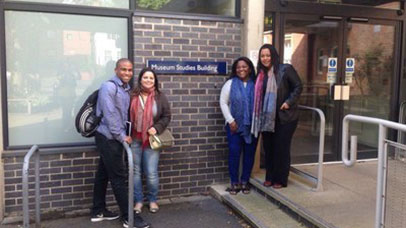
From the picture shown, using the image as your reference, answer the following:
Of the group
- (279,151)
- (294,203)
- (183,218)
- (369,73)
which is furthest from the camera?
(369,73)

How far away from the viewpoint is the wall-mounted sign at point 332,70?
5.58 metres

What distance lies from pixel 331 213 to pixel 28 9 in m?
3.64

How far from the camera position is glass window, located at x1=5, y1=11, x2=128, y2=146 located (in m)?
4.25

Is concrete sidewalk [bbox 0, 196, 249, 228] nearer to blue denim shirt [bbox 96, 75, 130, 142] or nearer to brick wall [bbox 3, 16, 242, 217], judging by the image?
brick wall [bbox 3, 16, 242, 217]

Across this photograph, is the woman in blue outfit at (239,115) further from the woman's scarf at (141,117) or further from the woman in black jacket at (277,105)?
the woman's scarf at (141,117)

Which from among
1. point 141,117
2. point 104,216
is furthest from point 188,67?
point 104,216

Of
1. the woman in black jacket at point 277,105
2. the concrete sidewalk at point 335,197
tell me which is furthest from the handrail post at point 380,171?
→ the woman in black jacket at point 277,105

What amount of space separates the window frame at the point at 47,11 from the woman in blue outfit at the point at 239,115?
3.88 feet

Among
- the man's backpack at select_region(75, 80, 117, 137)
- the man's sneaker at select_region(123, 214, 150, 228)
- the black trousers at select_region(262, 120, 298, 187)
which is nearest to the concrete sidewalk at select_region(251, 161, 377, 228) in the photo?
the black trousers at select_region(262, 120, 298, 187)

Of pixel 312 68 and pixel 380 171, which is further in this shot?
pixel 312 68

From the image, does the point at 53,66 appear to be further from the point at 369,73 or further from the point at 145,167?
the point at 369,73

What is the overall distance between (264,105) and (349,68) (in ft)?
6.44

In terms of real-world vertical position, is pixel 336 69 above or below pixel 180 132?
above

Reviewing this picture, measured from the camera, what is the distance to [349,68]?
570 centimetres
